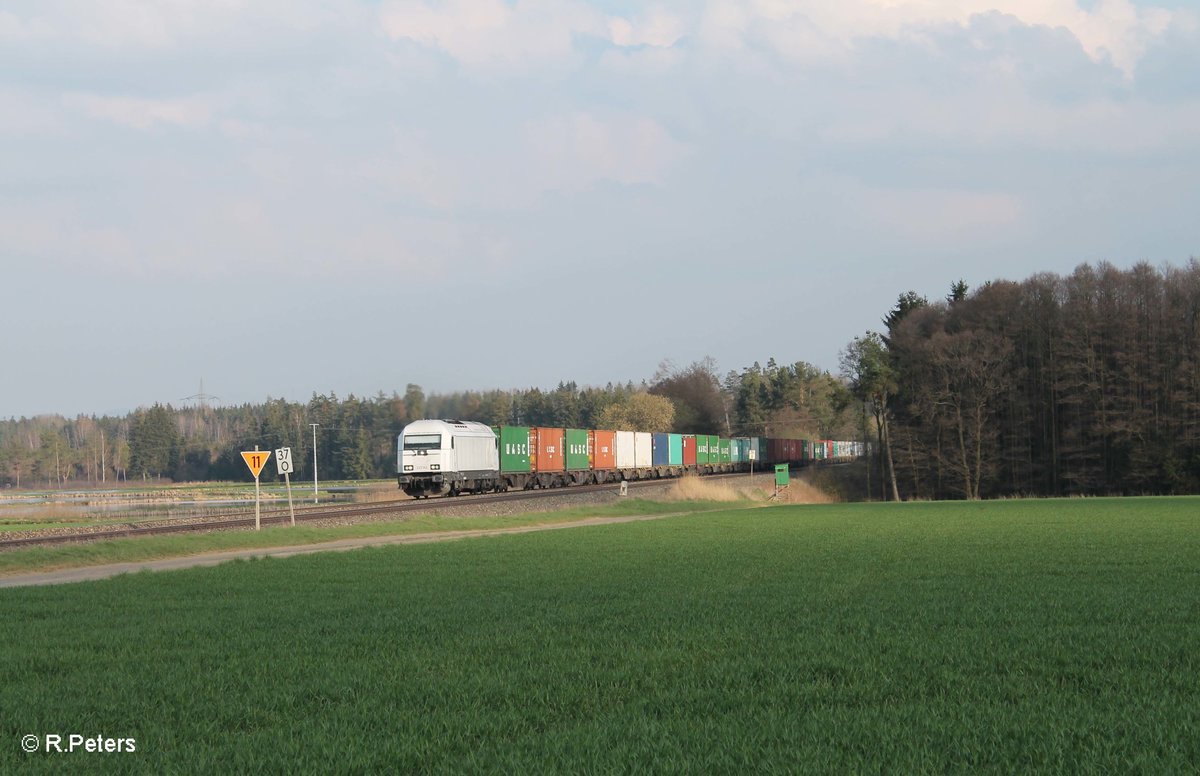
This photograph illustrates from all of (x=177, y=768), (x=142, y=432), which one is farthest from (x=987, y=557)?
(x=142, y=432)

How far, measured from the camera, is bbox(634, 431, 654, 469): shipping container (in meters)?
78.1

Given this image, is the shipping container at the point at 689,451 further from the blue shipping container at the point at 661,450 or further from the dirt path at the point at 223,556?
the dirt path at the point at 223,556

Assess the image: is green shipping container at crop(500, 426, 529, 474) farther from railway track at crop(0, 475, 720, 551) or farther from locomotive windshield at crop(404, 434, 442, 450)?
railway track at crop(0, 475, 720, 551)

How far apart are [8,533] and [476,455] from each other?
24.5m

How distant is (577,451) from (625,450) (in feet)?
24.7

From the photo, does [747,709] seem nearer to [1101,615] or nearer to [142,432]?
[1101,615]

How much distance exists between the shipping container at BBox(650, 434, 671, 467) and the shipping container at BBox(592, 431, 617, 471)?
20.7 ft

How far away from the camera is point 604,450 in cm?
7306

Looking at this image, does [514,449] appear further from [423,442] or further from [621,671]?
[621,671]

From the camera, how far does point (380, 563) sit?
22.7 m

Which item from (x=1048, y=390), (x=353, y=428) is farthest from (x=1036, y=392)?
(x=353, y=428)

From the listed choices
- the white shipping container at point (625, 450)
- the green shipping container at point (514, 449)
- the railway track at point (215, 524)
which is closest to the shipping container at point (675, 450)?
the white shipping container at point (625, 450)

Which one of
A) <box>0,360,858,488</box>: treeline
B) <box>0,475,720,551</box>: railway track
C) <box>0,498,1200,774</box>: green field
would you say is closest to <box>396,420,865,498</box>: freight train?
<box>0,475,720,551</box>: railway track

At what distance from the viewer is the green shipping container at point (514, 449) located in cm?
5953
